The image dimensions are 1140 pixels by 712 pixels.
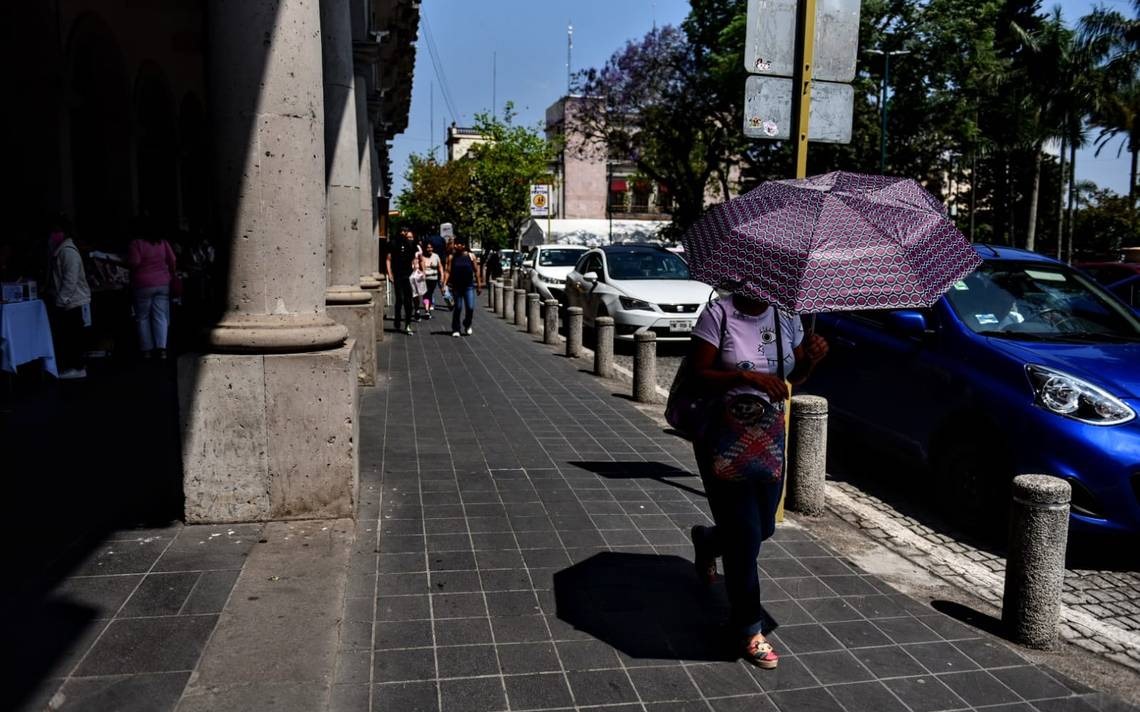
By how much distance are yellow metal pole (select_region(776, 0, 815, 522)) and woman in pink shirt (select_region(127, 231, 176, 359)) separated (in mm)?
8965

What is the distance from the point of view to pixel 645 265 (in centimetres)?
1655

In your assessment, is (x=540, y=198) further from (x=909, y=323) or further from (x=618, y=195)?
(x=618, y=195)

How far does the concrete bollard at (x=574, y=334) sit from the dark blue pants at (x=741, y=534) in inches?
403

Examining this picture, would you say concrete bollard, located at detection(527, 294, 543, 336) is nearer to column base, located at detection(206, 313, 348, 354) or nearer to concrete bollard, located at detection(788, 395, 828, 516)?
concrete bollard, located at detection(788, 395, 828, 516)

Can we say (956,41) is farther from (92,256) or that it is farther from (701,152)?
(92,256)

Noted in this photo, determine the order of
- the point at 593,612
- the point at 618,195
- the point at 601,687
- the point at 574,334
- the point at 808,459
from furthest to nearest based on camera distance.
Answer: the point at 618,195, the point at 574,334, the point at 808,459, the point at 593,612, the point at 601,687

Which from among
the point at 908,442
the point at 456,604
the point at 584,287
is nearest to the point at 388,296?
the point at 584,287

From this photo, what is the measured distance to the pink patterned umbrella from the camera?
11.6 ft

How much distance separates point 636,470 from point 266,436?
115 inches

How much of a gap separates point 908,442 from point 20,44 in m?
13.5

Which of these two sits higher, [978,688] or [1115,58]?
[1115,58]

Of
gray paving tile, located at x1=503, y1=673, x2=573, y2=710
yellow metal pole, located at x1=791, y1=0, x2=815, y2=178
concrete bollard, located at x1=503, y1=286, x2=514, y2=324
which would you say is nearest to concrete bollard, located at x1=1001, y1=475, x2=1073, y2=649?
gray paving tile, located at x1=503, y1=673, x2=573, y2=710

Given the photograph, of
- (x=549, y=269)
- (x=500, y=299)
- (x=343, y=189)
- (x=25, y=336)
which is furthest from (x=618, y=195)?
(x=25, y=336)

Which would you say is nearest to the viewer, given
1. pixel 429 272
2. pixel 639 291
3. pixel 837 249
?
pixel 837 249
